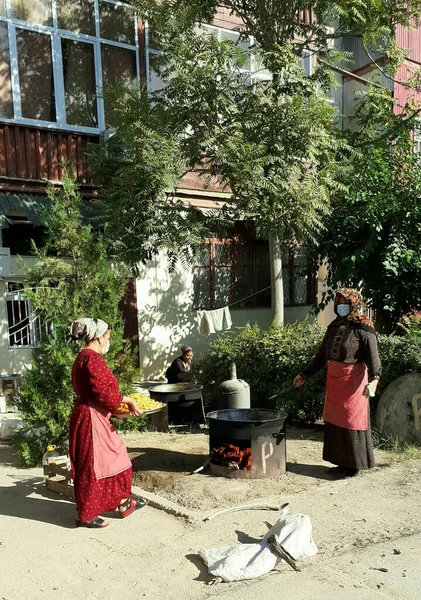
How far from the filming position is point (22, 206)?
10312 mm

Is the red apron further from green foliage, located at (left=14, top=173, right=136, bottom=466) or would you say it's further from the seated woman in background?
the seated woman in background

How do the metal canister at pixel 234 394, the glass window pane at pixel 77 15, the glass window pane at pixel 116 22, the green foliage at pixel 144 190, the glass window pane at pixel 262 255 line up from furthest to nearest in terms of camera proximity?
the glass window pane at pixel 262 255 → the glass window pane at pixel 116 22 → the glass window pane at pixel 77 15 → the green foliage at pixel 144 190 → the metal canister at pixel 234 394

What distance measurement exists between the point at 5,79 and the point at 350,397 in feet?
28.0

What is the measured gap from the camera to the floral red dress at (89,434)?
15.5 ft

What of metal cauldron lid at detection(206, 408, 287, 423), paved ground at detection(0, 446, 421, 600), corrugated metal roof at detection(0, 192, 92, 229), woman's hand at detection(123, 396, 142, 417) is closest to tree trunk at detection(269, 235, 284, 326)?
corrugated metal roof at detection(0, 192, 92, 229)

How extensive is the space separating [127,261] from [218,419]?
4.23 metres

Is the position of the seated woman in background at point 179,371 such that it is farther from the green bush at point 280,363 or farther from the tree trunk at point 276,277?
the tree trunk at point 276,277

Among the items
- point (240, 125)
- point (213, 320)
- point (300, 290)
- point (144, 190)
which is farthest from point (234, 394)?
point (300, 290)

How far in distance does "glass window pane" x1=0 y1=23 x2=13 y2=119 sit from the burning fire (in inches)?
304

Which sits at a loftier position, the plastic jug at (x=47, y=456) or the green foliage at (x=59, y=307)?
the green foliage at (x=59, y=307)

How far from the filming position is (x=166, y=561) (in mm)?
4125

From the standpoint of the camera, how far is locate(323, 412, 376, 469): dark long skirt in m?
5.89

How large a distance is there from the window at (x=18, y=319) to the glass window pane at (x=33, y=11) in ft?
15.9

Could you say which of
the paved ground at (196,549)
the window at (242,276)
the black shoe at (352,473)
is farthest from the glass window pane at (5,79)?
the black shoe at (352,473)
